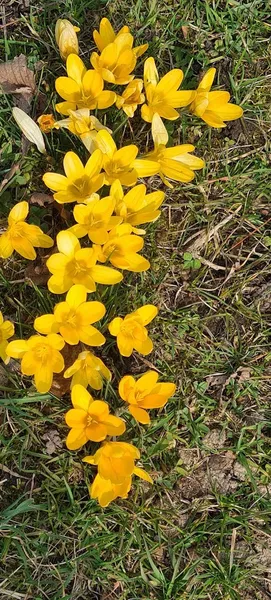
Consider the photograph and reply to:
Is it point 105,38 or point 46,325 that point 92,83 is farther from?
point 46,325

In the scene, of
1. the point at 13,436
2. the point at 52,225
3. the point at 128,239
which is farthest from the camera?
the point at 52,225

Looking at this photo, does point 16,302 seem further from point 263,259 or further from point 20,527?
point 263,259

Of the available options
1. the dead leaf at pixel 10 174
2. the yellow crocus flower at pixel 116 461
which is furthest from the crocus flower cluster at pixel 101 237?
the dead leaf at pixel 10 174

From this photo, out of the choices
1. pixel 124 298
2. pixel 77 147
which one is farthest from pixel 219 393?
pixel 77 147

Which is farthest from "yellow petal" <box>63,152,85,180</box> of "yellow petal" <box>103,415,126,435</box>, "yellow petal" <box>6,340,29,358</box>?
"yellow petal" <box>103,415,126,435</box>

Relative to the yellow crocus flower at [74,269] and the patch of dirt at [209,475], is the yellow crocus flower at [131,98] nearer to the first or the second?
the yellow crocus flower at [74,269]

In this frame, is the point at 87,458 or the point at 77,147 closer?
the point at 87,458

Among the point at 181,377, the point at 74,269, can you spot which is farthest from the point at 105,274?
the point at 181,377
